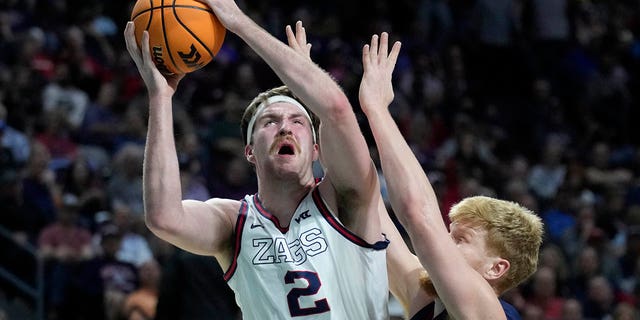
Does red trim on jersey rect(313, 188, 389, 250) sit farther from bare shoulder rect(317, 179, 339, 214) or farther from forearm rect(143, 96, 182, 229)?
forearm rect(143, 96, 182, 229)

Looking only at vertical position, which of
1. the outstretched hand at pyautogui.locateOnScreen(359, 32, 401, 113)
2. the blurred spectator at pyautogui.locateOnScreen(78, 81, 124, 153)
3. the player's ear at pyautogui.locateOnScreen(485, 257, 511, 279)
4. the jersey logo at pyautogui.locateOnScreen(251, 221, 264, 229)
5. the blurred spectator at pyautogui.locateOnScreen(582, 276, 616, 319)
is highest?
the outstretched hand at pyautogui.locateOnScreen(359, 32, 401, 113)

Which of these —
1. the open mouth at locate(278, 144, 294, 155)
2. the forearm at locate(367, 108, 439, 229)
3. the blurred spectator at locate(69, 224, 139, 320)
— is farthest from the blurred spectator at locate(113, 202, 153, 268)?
the forearm at locate(367, 108, 439, 229)

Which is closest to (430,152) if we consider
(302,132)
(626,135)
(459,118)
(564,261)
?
(459,118)

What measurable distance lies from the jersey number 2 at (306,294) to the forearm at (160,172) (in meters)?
0.56

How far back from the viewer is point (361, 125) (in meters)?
10.3

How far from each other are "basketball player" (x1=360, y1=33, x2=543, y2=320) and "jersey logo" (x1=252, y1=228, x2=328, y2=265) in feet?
1.29

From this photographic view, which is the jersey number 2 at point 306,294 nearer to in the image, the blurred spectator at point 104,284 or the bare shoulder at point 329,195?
the bare shoulder at point 329,195

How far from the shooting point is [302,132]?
14.3 ft

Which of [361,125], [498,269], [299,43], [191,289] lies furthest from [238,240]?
[361,125]

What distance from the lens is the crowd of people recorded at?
28.1ft

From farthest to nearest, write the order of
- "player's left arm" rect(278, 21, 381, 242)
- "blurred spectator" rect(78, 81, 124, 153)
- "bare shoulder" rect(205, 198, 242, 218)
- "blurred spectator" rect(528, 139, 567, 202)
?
"blurred spectator" rect(528, 139, 567, 202) < "blurred spectator" rect(78, 81, 124, 153) < "bare shoulder" rect(205, 198, 242, 218) < "player's left arm" rect(278, 21, 381, 242)

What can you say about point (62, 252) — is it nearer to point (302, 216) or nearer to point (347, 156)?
point (302, 216)

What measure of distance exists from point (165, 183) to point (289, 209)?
0.60 m

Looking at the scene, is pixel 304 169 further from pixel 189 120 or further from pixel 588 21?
pixel 588 21
